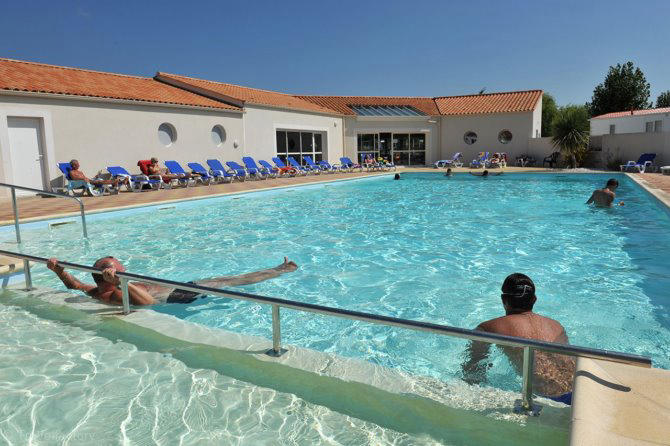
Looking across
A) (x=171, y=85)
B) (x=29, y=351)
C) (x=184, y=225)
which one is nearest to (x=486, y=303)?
(x=29, y=351)

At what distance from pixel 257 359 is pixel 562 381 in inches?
69.1

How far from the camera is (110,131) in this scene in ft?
47.0

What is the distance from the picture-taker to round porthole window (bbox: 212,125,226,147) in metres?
18.1

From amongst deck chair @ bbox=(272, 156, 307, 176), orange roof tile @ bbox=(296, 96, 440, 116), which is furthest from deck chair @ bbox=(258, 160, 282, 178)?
orange roof tile @ bbox=(296, 96, 440, 116)

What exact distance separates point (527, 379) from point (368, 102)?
2756 centimetres

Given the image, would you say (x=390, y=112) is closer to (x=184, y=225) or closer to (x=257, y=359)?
(x=184, y=225)

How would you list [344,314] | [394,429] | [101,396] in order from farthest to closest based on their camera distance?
[101,396], [344,314], [394,429]

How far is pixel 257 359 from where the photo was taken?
9.68ft

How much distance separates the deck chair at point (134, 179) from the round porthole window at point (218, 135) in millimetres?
4338

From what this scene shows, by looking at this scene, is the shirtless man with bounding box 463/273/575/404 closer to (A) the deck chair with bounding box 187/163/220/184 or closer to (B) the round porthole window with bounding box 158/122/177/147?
(A) the deck chair with bounding box 187/163/220/184

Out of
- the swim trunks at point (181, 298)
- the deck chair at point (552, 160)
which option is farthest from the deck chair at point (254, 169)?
the deck chair at point (552, 160)

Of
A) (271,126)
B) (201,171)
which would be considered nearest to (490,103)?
(271,126)

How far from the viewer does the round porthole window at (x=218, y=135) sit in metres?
18.1

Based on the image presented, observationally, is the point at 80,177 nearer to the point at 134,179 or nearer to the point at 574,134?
the point at 134,179
